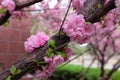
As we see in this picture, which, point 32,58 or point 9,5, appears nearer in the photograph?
point 32,58

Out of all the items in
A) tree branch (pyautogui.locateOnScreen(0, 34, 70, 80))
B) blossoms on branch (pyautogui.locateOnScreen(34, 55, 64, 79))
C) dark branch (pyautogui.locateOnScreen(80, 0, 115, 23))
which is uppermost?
dark branch (pyautogui.locateOnScreen(80, 0, 115, 23))

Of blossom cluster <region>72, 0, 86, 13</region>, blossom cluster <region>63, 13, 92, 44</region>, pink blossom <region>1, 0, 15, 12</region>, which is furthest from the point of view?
pink blossom <region>1, 0, 15, 12</region>

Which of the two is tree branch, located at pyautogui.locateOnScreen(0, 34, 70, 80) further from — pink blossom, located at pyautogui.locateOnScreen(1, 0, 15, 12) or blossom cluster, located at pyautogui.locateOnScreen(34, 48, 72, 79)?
pink blossom, located at pyautogui.locateOnScreen(1, 0, 15, 12)

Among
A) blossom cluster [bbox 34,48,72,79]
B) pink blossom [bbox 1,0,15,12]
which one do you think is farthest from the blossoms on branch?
pink blossom [bbox 1,0,15,12]

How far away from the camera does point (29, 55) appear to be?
1733 millimetres

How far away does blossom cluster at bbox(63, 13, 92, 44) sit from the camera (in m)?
1.68

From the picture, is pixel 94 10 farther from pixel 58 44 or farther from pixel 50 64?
pixel 50 64

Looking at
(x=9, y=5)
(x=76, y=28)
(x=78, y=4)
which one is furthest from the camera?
(x=9, y=5)

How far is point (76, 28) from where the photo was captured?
5.57 feet

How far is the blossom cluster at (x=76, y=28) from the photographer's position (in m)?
1.68

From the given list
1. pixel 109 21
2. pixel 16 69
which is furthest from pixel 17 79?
pixel 109 21

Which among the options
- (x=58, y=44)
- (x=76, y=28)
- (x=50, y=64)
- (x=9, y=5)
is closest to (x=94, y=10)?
(x=76, y=28)

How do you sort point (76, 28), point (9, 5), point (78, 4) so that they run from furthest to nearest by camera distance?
point (9, 5), point (78, 4), point (76, 28)

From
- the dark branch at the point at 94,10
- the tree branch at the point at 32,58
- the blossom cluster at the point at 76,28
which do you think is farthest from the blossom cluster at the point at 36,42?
the dark branch at the point at 94,10
